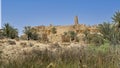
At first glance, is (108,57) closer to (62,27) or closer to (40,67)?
(40,67)

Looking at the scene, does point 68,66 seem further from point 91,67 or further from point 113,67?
point 113,67

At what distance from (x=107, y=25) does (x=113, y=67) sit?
53.2ft

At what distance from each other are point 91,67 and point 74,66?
18.2 inches

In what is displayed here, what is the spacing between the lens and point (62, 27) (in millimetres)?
79312

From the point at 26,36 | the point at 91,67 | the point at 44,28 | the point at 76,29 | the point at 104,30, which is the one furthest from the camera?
the point at 44,28

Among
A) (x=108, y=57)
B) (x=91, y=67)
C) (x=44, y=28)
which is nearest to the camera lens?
(x=91, y=67)

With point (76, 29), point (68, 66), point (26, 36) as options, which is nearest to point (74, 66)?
point (68, 66)

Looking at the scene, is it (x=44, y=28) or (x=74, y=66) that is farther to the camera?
(x=44, y=28)

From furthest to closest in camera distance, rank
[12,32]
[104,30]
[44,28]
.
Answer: [44,28] → [12,32] → [104,30]

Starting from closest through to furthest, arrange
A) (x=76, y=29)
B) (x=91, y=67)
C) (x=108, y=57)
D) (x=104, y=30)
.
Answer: (x=91, y=67), (x=108, y=57), (x=104, y=30), (x=76, y=29)

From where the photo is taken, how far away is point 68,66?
7.14 meters

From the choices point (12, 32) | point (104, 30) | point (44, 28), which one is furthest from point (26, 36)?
point (44, 28)

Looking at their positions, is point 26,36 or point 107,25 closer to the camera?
point 107,25

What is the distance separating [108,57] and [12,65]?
274 centimetres
